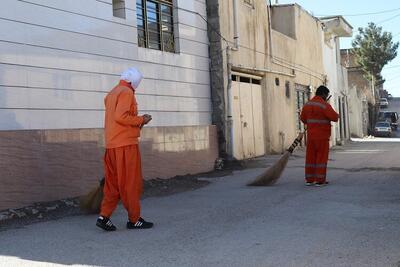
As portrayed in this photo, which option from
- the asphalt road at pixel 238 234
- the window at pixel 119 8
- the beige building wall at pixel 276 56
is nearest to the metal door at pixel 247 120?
the beige building wall at pixel 276 56

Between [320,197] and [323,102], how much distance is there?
7.04ft

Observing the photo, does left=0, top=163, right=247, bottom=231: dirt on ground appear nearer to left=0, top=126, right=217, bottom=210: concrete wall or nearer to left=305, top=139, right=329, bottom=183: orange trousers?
left=0, top=126, right=217, bottom=210: concrete wall

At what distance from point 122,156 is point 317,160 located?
15.0 feet

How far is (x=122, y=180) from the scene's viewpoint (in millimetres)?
6312

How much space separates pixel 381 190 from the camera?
9.16 meters

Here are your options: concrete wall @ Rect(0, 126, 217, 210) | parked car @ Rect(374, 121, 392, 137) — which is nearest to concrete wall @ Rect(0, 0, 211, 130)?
concrete wall @ Rect(0, 126, 217, 210)

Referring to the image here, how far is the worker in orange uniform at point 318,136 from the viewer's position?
32.4 feet

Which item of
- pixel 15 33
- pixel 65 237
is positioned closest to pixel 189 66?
pixel 15 33

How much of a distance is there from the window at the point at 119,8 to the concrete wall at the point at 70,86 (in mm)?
47

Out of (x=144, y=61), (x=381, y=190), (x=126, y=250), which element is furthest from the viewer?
(x=144, y=61)


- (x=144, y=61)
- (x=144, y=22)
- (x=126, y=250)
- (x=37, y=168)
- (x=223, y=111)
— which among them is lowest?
(x=126, y=250)

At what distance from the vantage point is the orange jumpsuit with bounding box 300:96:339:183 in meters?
9.88

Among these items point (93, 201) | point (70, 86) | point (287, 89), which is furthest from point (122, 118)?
point (287, 89)

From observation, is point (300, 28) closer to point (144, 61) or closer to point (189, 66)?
point (189, 66)
